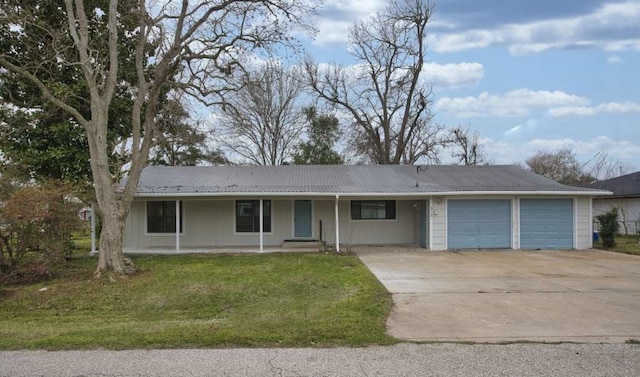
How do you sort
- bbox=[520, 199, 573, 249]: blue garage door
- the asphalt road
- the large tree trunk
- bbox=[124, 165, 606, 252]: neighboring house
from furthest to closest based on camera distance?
bbox=[520, 199, 573, 249]: blue garage door, bbox=[124, 165, 606, 252]: neighboring house, the large tree trunk, the asphalt road

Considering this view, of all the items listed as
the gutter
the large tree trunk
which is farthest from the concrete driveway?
the large tree trunk

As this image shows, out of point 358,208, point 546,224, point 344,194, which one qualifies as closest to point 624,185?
point 546,224

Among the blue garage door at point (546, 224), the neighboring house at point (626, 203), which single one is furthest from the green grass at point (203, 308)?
the neighboring house at point (626, 203)

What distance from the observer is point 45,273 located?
38.0 ft

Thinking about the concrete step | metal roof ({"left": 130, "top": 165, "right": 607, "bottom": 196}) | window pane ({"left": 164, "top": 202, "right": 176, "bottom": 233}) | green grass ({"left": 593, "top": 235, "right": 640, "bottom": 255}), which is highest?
metal roof ({"left": 130, "top": 165, "right": 607, "bottom": 196})

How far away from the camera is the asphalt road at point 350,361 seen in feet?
Result: 15.6

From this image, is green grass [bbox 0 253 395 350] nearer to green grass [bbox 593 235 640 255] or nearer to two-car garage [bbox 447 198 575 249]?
two-car garage [bbox 447 198 575 249]

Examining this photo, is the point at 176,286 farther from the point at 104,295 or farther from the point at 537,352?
the point at 537,352

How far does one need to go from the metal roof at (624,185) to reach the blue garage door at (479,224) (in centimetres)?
1154

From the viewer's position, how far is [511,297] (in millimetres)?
8617

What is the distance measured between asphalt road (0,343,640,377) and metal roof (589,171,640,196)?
2298 cm

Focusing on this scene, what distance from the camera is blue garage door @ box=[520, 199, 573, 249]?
17266 millimetres

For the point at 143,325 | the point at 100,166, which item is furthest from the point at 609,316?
the point at 100,166

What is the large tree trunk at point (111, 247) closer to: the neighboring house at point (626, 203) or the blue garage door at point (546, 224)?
the blue garage door at point (546, 224)
